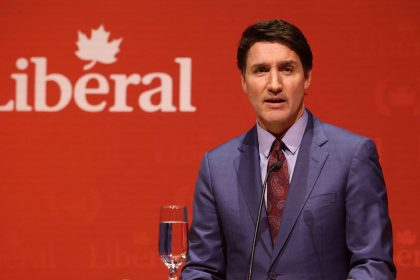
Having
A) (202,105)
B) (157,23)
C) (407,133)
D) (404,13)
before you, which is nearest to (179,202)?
(202,105)

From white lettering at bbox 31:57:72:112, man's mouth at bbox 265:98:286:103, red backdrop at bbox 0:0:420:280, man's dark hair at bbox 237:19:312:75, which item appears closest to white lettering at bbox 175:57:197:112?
red backdrop at bbox 0:0:420:280

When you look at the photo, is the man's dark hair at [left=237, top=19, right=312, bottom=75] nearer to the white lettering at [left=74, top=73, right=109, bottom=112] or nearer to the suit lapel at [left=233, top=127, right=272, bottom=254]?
the suit lapel at [left=233, top=127, right=272, bottom=254]

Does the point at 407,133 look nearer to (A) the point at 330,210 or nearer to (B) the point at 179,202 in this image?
(B) the point at 179,202

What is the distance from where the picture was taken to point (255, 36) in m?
2.21

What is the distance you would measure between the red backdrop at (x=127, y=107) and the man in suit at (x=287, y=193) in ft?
4.20

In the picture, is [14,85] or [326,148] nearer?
[326,148]

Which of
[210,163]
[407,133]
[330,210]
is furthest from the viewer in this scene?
[407,133]

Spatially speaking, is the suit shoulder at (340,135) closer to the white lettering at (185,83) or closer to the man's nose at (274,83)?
the man's nose at (274,83)

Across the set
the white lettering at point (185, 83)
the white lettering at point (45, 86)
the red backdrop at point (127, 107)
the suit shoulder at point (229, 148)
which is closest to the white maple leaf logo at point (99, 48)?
the red backdrop at point (127, 107)

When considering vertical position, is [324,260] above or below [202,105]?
below

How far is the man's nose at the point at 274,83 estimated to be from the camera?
6.98 ft

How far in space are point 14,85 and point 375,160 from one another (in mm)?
2135

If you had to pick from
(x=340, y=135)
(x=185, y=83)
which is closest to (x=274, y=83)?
(x=340, y=135)

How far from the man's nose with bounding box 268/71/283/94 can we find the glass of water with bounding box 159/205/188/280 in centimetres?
46
